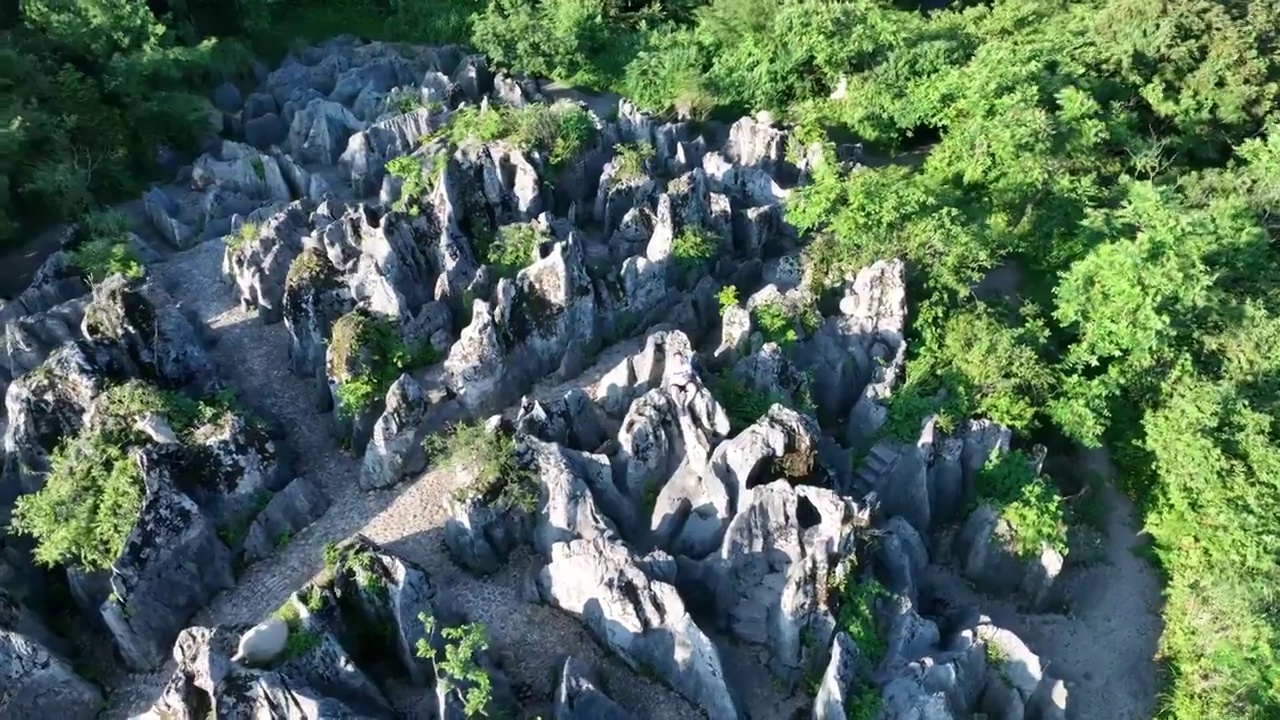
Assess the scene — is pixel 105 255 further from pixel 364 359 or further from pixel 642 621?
pixel 642 621

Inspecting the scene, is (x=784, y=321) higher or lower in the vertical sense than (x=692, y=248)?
lower

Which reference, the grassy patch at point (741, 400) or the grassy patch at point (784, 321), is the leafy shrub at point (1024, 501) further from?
the grassy patch at point (784, 321)

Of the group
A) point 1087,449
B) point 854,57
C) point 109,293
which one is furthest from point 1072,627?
point 109,293

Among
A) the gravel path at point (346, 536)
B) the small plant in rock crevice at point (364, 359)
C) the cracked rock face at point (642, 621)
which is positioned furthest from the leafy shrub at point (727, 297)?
the cracked rock face at point (642, 621)

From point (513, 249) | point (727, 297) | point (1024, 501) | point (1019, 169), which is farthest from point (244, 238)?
point (1019, 169)

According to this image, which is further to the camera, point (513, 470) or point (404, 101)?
point (404, 101)

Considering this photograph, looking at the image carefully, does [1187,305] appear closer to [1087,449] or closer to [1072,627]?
[1087,449]

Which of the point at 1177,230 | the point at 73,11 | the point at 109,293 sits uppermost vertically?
the point at 73,11

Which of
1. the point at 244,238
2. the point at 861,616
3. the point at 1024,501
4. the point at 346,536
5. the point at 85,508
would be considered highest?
the point at 244,238
